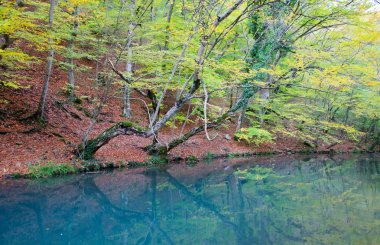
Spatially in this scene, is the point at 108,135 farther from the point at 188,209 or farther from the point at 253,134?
the point at 253,134

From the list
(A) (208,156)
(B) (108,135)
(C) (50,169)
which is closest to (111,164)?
A: (B) (108,135)

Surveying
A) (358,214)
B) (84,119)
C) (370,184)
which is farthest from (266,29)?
(84,119)

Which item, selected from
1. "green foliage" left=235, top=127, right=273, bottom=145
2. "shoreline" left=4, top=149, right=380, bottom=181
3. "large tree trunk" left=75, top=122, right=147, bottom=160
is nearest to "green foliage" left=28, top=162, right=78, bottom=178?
"shoreline" left=4, top=149, right=380, bottom=181

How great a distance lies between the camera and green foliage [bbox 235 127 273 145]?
625 inches

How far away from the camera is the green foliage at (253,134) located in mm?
15884

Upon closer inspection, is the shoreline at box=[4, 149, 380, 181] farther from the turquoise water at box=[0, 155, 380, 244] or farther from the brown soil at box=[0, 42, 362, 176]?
the turquoise water at box=[0, 155, 380, 244]

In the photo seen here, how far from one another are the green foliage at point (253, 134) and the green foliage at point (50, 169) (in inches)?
343

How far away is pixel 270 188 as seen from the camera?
377 inches

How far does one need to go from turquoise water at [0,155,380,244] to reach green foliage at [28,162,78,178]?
410mm

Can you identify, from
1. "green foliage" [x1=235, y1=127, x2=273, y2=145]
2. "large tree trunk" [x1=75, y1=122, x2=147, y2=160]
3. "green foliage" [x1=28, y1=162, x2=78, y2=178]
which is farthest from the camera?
"green foliage" [x1=235, y1=127, x2=273, y2=145]

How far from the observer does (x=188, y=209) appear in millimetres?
7207

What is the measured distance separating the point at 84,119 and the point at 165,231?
28.8 ft

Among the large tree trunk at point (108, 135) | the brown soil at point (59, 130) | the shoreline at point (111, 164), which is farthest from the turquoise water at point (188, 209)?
the brown soil at point (59, 130)

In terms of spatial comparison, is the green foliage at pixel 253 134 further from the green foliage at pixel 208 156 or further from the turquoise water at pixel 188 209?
the turquoise water at pixel 188 209
